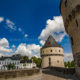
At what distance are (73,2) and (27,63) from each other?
48.1 metres

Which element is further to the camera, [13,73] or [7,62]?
[7,62]

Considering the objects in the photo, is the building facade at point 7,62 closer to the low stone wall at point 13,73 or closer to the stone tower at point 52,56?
the stone tower at point 52,56

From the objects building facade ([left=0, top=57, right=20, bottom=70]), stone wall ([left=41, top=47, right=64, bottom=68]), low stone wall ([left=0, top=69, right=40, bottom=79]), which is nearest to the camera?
low stone wall ([left=0, top=69, right=40, bottom=79])

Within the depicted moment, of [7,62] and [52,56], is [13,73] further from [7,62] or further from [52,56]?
[7,62]

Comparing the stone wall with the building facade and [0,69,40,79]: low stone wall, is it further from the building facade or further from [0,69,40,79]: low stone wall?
the building facade

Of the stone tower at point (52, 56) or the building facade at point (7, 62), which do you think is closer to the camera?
the stone tower at point (52, 56)

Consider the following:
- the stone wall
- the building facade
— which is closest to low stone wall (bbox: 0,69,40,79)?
the stone wall

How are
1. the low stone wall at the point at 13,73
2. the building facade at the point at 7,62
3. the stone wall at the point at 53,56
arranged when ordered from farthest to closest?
the building facade at the point at 7,62 < the stone wall at the point at 53,56 < the low stone wall at the point at 13,73

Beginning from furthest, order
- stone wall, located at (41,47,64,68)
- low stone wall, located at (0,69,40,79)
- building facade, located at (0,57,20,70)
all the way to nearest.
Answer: building facade, located at (0,57,20,70) → stone wall, located at (41,47,64,68) → low stone wall, located at (0,69,40,79)

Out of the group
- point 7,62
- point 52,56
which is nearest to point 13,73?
point 52,56

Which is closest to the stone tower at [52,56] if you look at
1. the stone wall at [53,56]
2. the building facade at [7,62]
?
the stone wall at [53,56]

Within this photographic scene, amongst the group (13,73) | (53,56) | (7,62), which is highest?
(53,56)

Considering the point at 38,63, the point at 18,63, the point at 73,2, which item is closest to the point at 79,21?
the point at 73,2

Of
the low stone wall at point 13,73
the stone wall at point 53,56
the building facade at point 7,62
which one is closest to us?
the low stone wall at point 13,73
